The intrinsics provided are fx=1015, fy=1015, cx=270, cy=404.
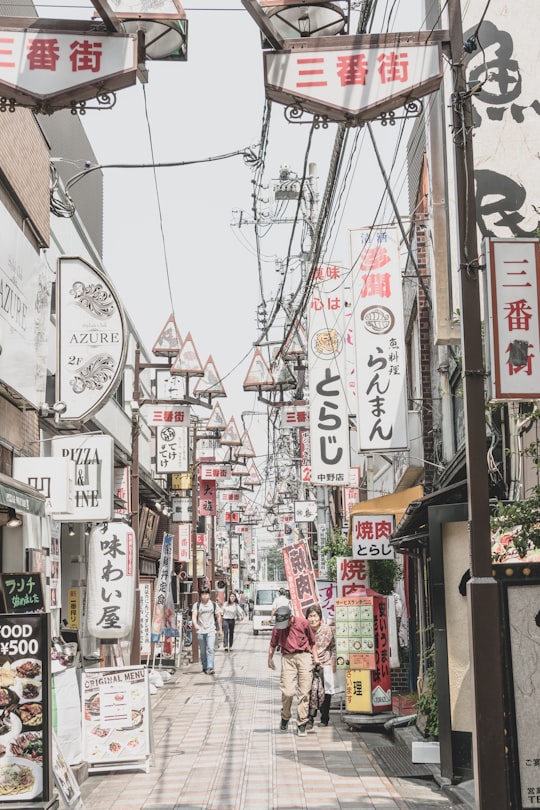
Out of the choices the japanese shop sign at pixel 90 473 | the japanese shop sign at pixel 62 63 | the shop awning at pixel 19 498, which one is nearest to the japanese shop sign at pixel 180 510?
the japanese shop sign at pixel 90 473

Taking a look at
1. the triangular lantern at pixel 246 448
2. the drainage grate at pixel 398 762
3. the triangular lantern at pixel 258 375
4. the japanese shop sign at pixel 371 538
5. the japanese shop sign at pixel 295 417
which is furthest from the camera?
the triangular lantern at pixel 246 448

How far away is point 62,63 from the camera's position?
7.98 metres

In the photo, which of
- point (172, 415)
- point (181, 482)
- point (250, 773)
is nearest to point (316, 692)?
point (250, 773)

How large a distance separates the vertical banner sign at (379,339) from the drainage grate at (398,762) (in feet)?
16.8

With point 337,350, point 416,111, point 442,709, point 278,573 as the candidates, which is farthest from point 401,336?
point 278,573

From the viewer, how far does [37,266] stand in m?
15.7

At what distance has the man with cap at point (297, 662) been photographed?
1566 cm

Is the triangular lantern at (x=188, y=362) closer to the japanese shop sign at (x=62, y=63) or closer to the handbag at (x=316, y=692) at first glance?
the handbag at (x=316, y=692)

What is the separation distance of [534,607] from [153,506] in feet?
106

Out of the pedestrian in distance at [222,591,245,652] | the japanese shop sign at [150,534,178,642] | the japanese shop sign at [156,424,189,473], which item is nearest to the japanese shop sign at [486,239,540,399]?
the japanese shop sign at [150,534,178,642]

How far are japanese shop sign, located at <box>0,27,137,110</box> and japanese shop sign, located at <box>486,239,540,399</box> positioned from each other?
3347mm

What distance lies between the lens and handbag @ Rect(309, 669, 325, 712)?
1612cm

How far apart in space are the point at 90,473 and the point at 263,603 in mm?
36934

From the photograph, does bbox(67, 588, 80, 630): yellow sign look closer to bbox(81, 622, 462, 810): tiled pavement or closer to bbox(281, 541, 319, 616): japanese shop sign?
bbox(81, 622, 462, 810): tiled pavement
